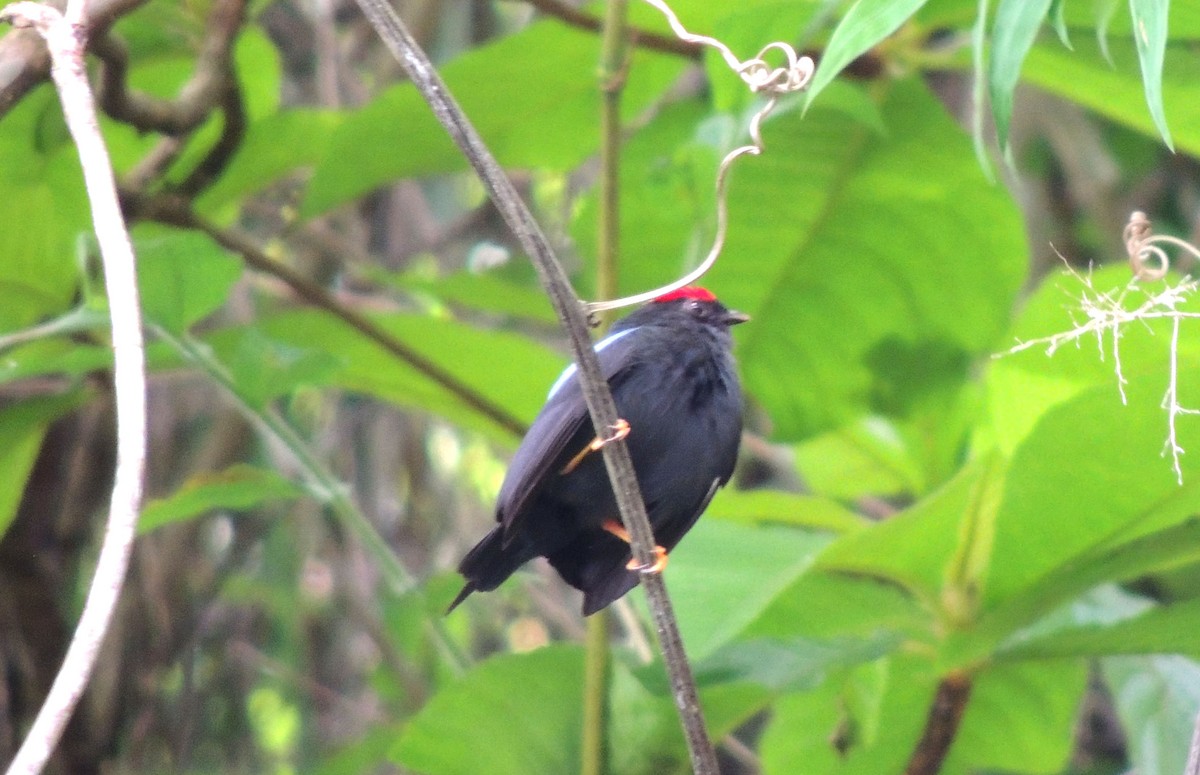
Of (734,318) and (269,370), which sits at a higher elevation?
(269,370)

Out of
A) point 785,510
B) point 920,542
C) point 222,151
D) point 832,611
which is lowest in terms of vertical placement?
point 785,510

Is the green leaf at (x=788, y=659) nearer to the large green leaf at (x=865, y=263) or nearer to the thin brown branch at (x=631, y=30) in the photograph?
the large green leaf at (x=865, y=263)

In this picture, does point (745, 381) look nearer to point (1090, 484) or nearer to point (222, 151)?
point (1090, 484)

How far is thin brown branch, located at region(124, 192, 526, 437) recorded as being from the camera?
9.53 feet

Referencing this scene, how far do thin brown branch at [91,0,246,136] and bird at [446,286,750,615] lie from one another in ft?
2.87

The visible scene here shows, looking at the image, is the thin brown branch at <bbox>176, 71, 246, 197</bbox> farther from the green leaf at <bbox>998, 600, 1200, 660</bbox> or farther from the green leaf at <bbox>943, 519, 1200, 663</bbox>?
the green leaf at <bbox>998, 600, 1200, 660</bbox>

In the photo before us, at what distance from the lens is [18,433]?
281 centimetres

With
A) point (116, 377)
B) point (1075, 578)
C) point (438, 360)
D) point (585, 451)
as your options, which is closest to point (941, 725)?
point (1075, 578)

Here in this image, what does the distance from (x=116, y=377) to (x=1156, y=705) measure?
6.96 feet

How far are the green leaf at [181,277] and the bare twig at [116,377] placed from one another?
80 centimetres

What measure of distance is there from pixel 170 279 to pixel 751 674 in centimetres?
120

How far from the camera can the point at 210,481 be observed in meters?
2.91

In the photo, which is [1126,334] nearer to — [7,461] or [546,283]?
[546,283]

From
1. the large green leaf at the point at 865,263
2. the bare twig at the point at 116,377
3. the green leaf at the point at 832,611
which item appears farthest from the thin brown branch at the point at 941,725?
the bare twig at the point at 116,377
